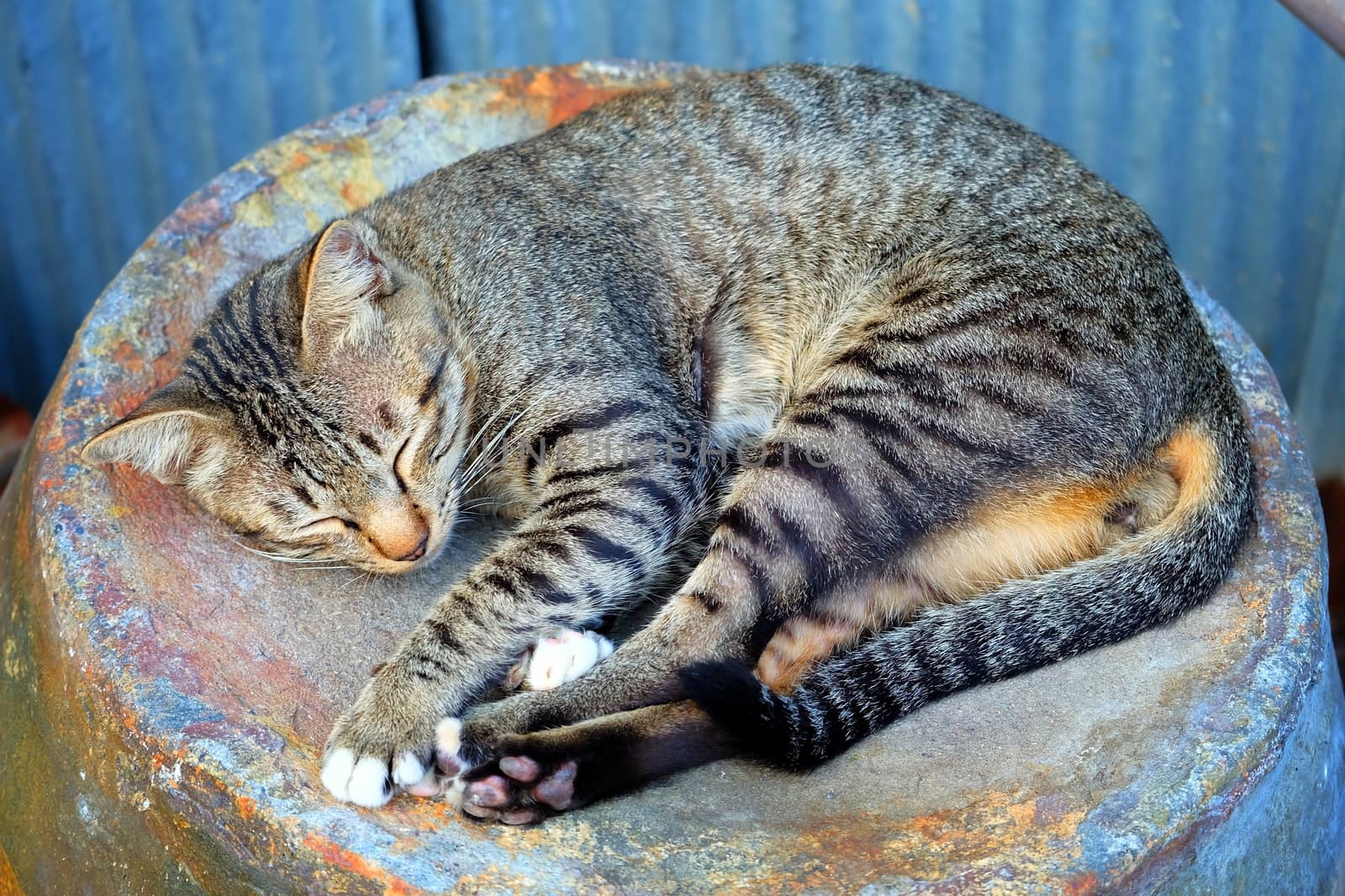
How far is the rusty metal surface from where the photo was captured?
2.19 meters

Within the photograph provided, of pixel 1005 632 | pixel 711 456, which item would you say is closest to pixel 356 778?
pixel 711 456

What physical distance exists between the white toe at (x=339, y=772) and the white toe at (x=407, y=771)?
0.08 metres

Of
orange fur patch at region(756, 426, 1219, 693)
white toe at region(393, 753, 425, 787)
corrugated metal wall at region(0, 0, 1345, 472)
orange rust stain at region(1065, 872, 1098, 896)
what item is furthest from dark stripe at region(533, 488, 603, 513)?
corrugated metal wall at region(0, 0, 1345, 472)

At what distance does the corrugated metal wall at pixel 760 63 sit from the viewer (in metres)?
4.45

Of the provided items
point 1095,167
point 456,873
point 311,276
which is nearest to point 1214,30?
point 1095,167

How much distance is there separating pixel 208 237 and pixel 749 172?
151cm

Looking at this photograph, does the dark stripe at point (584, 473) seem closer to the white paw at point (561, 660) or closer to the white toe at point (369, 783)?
the white paw at point (561, 660)

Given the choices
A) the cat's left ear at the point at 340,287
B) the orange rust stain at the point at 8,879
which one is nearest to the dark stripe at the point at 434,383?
the cat's left ear at the point at 340,287

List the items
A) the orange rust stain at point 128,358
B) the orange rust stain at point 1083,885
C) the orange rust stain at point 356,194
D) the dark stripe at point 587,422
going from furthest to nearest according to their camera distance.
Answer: the orange rust stain at point 356,194
the orange rust stain at point 128,358
the dark stripe at point 587,422
the orange rust stain at point 1083,885

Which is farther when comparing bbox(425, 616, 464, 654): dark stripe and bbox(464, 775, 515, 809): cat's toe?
bbox(425, 616, 464, 654): dark stripe

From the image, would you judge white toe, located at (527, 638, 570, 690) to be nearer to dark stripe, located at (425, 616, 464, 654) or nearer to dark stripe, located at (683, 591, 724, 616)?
dark stripe, located at (425, 616, 464, 654)

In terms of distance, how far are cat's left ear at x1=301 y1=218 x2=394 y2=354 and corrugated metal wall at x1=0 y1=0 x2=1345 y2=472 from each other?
7.19ft

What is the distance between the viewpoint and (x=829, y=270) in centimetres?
321

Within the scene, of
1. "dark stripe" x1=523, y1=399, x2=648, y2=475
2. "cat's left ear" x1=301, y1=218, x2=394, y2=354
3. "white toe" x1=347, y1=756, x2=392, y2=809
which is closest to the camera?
"white toe" x1=347, y1=756, x2=392, y2=809
